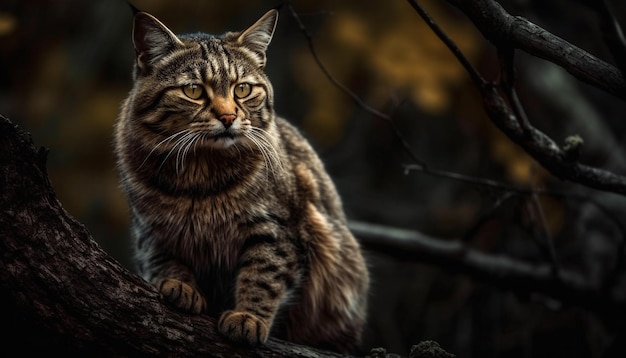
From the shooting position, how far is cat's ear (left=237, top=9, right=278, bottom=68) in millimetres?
4062

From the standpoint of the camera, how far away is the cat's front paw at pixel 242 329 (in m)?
3.53

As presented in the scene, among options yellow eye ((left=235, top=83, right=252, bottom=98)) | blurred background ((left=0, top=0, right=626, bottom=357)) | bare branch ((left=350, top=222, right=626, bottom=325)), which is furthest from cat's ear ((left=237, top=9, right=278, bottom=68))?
blurred background ((left=0, top=0, right=626, bottom=357))

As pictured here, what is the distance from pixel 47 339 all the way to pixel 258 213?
50.8 inches

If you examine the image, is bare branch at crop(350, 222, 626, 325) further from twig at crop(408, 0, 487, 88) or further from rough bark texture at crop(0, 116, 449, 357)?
rough bark texture at crop(0, 116, 449, 357)

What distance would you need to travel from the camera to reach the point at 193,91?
12.7 feet

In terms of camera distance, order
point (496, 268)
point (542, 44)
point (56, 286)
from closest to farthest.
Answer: point (56, 286) < point (542, 44) < point (496, 268)

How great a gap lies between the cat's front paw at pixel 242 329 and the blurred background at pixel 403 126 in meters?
2.37

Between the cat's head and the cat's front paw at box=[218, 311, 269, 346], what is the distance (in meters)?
0.83

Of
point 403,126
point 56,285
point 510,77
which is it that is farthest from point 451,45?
point 403,126

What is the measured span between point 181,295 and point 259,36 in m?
1.43

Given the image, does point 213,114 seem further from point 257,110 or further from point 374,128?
point 374,128

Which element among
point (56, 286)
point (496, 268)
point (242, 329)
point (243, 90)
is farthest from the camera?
point (496, 268)

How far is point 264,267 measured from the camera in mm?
3930

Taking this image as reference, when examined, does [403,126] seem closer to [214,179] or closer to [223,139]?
[214,179]
